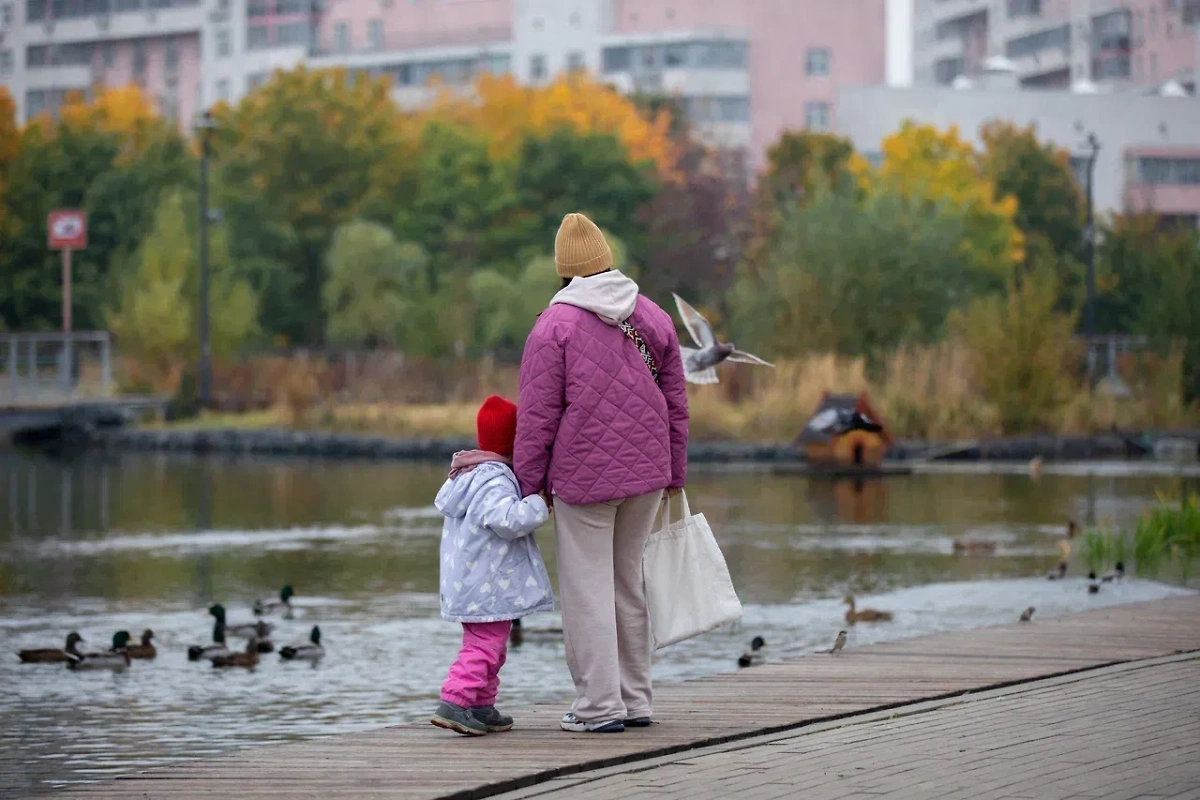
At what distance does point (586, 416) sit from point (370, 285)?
48.4 metres

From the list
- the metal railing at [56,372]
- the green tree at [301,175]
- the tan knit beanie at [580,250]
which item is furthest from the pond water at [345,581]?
the green tree at [301,175]

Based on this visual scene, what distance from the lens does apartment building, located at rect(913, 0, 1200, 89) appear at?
101000mm

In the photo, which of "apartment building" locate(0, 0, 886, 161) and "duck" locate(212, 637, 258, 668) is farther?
"apartment building" locate(0, 0, 886, 161)

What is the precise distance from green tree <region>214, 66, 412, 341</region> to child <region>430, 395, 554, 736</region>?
52.5m

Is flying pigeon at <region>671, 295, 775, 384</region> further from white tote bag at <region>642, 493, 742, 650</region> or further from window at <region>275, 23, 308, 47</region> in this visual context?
window at <region>275, 23, 308, 47</region>

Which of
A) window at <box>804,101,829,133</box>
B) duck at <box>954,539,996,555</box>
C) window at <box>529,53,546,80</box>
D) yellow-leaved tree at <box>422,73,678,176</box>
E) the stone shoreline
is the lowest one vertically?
the stone shoreline

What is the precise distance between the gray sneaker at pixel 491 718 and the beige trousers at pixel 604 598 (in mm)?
271

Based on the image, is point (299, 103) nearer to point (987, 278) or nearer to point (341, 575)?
point (987, 278)

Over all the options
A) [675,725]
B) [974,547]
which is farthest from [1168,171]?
[675,725]

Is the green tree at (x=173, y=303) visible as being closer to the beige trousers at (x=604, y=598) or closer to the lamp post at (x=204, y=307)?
the lamp post at (x=204, y=307)

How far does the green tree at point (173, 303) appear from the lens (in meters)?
51.2

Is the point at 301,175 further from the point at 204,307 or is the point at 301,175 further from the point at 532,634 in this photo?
the point at 532,634

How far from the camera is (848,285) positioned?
42125 mm

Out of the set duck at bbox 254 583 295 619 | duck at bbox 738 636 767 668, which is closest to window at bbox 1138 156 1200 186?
duck at bbox 254 583 295 619
